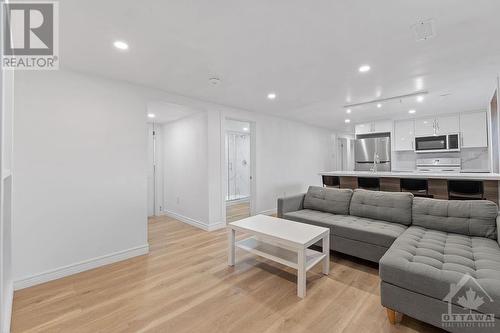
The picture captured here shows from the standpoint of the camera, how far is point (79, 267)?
2.67 m

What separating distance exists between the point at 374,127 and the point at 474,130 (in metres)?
2.08

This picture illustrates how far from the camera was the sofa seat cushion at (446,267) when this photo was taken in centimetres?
147

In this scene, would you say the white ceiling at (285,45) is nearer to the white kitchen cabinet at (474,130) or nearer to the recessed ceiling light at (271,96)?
the recessed ceiling light at (271,96)

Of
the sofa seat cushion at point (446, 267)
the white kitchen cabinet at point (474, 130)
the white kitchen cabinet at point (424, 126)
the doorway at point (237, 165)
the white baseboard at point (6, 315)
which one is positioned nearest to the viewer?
the white baseboard at point (6, 315)

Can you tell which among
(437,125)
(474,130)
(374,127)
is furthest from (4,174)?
(474,130)

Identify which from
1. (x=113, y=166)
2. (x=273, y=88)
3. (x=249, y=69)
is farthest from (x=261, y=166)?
(x=113, y=166)

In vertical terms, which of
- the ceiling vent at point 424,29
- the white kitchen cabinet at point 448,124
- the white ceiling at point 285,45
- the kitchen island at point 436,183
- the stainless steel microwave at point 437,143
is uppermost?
the white ceiling at point 285,45

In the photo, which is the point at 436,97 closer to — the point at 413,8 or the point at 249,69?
the point at 413,8

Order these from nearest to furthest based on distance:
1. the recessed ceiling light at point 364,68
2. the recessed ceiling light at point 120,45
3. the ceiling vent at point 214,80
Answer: the recessed ceiling light at point 120,45
the recessed ceiling light at point 364,68
the ceiling vent at point 214,80

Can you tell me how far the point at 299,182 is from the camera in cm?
636

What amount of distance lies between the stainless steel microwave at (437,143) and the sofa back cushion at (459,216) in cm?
385

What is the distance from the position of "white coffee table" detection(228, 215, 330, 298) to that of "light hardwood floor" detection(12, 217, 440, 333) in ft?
0.75

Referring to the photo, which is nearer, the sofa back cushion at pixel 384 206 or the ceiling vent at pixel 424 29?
the ceiling vent at pixel 424 29

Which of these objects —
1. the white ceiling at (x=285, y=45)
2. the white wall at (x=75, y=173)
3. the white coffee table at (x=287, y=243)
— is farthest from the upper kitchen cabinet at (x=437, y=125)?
the white wall at (x=75, y=173)
